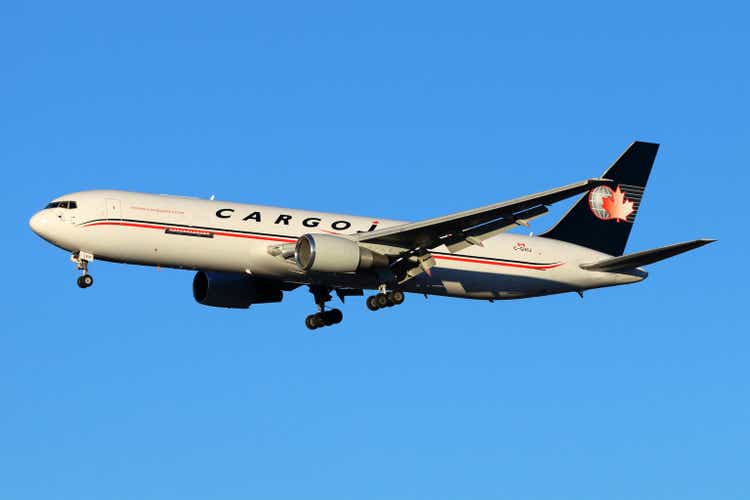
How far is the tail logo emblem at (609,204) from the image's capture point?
62625mm

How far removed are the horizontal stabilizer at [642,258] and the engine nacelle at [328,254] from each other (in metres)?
11.7

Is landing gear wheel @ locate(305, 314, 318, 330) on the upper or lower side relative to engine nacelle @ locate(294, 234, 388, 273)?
lower

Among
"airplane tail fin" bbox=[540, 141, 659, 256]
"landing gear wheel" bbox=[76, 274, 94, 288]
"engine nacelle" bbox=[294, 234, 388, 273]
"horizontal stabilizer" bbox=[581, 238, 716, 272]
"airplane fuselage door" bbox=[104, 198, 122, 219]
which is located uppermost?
"airplane tail fin" bbox=[540, 141, 659, 256]

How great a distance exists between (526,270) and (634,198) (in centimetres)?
748

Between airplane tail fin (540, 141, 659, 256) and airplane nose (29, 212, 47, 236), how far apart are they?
22860 mm

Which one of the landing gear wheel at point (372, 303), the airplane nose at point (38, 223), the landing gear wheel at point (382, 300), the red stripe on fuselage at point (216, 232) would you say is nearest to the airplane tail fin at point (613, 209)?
the landing gear wheel at point (382, 300)

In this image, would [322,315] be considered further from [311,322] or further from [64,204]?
[64,204]

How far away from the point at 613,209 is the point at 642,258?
6299 mm

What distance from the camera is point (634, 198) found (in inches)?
2493

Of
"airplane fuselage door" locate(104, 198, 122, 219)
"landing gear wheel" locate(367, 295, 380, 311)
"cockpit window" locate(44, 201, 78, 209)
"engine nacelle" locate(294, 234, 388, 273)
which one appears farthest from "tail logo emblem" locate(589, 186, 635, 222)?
"cockpit window" locate(44, 201, 78, 209)

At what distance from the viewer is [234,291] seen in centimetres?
6075

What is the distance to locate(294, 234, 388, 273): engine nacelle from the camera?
53.3 m

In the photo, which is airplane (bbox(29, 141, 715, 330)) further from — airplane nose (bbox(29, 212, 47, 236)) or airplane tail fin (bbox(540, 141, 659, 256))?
airplane tail fin (bbox(540, 141, 659, 256))

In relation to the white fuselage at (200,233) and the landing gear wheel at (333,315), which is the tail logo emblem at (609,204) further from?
the landing gear wheel at (333,315)
